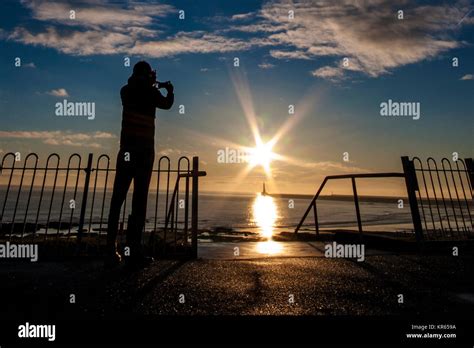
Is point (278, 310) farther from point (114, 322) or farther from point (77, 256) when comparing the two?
point (77, 256)

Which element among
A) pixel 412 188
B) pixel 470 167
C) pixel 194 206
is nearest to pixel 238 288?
pixel 194 206

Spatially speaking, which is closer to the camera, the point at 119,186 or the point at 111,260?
the point at 119,186

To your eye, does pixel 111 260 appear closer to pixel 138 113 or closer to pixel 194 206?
pixel 194 206

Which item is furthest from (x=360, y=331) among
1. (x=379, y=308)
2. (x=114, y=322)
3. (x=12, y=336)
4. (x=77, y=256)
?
(x=77, y=256)

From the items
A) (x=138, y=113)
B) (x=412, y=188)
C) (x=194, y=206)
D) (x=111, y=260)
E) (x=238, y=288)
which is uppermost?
(x=138, y=113)

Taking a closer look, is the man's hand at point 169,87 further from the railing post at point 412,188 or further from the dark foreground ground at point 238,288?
the railing post at point 412,188

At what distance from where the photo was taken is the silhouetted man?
5.23 m

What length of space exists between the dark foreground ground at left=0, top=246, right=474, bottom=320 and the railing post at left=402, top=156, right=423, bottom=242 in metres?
1.29

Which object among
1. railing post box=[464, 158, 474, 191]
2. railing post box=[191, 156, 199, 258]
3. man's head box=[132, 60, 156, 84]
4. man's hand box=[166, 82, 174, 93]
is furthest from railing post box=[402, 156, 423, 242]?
man's head box=[132, 60, 156, 84]

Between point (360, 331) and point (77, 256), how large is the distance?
5053mm

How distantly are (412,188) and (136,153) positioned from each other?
223 inches

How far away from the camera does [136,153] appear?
17.1 feet

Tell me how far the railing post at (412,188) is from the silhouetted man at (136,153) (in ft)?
17.4

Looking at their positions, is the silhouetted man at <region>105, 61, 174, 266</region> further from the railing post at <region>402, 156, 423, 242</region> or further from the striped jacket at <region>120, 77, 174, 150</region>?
the railing post at <region>402, 156, 423, 242</region>
